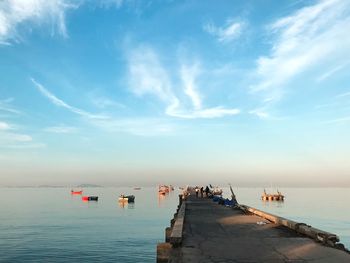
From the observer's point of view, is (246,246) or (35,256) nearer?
(246,246)

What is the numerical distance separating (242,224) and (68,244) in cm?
3021

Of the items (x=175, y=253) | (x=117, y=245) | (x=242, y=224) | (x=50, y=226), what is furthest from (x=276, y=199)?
(x=175, y=253)

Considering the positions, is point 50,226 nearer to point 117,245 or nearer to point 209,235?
point 117,245

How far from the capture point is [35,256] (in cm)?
3831

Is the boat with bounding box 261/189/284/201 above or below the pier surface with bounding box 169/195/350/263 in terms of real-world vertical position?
above

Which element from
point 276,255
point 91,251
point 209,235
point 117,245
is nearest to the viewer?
point 276,255

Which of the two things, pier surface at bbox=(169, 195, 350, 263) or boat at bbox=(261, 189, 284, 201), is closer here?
pier surface at bbox=(169, 195, 350, 263)

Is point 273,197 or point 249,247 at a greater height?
point 273,197

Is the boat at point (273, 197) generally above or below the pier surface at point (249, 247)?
above

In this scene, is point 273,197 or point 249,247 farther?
→ point 273,197

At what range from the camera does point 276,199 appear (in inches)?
5881

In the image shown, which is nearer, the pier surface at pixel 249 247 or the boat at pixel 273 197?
the pier surface at pixel 249 247

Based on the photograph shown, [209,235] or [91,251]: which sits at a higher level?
[209,235]

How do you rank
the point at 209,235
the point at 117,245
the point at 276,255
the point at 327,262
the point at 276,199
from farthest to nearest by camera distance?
the point at 276,199
the point at 117,245
the point at 209,235
the point at 276,255
the point at 327,262
